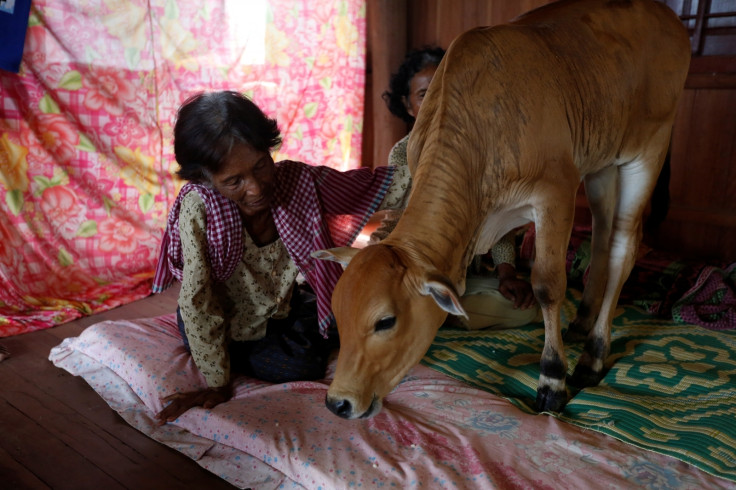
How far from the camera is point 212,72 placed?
188 inches

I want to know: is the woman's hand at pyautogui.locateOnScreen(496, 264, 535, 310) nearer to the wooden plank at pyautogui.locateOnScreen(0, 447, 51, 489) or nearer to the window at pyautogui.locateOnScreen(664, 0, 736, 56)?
the wooden plank at pyautogui.locateOnScreen(0, 447, 51, 489)

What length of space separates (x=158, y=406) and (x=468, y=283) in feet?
5.64

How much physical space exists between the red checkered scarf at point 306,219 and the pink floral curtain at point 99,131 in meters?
1.63

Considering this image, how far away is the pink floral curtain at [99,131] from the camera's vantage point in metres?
3.81

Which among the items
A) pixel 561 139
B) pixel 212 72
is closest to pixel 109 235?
pixel 212 72

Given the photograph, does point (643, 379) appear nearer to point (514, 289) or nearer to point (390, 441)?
point (514, 289)

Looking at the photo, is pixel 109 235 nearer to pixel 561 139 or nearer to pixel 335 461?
pixel 335 461

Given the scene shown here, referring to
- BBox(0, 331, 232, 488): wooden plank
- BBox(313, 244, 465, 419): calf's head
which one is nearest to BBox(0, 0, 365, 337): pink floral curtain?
BBox(0, 331, 232, 488): wooden plank

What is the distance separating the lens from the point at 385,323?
69.4 inches

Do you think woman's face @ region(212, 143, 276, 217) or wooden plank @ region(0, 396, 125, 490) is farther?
woman's face @ region(212, 143, 276, 217)

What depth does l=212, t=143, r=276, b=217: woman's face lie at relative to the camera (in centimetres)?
232

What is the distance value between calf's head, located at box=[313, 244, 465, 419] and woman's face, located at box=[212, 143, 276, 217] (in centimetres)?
73

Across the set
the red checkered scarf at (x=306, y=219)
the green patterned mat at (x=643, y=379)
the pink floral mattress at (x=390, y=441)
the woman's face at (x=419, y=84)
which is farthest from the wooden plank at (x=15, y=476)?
the woman's face at (x=419, y=84)

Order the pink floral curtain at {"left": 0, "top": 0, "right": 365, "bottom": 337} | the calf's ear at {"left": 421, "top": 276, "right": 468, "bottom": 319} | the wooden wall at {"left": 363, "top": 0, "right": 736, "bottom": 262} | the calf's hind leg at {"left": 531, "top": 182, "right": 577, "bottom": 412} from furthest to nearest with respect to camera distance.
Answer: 1. the wooden wall at {"left": 363, "top": 0, "right": 736, "bottom": 262}
2. the pink floral curtain at {"left": 0, "top": 0, "right": 365, "bottom": 337}
3. the calf's hind leg at {"left": 531, "top": 182, "right": 577, "bottom": 412}
4. the calf's ear at {"left": 421, "top": 276, "right": 468, "bottom": 319}
